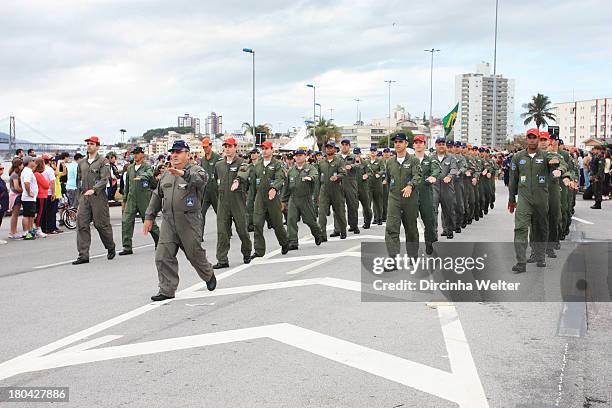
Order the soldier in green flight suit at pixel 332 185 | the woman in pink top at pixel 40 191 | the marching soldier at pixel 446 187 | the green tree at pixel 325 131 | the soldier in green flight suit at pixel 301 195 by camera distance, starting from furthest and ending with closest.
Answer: the green tree at pixel 325 131 < the woman in pink top at pixel 40 191 < the soldier in green flight suit at pixel 332 185 < the marching soldier at pixel 446 187 < the soldier in green flight suit at pixel 301 195

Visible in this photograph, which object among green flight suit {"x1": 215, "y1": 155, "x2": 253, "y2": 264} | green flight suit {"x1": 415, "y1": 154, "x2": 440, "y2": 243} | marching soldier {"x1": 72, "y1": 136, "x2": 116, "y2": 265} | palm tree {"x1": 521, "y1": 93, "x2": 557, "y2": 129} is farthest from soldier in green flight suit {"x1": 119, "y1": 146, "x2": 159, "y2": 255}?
palm tree {"x1": 521, "y1": 93, "x2": 557, "y2": 129}

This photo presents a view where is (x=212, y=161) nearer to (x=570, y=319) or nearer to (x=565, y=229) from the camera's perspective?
(x=565, y=229)

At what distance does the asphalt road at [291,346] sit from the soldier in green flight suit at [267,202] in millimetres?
2037

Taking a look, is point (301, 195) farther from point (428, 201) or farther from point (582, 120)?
point (582, 120)

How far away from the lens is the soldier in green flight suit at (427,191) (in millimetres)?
11242

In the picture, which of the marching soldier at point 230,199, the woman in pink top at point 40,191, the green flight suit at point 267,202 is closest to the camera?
the marching soldier at point 230,199

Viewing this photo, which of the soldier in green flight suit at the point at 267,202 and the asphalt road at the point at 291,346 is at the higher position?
the soldier in green flight suit at the point at 267,202

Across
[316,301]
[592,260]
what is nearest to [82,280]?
[316,301]

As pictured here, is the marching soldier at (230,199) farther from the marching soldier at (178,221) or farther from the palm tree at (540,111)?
the palm tree at (540,111)

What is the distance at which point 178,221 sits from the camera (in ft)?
27.8

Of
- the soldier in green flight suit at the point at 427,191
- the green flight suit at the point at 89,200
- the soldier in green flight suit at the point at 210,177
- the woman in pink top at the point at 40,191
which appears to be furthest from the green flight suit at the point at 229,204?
the woman in pink top at the point at 40,191

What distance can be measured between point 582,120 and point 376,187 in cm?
16121

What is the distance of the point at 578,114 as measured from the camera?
166 meters

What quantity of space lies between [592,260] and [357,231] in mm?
5828
